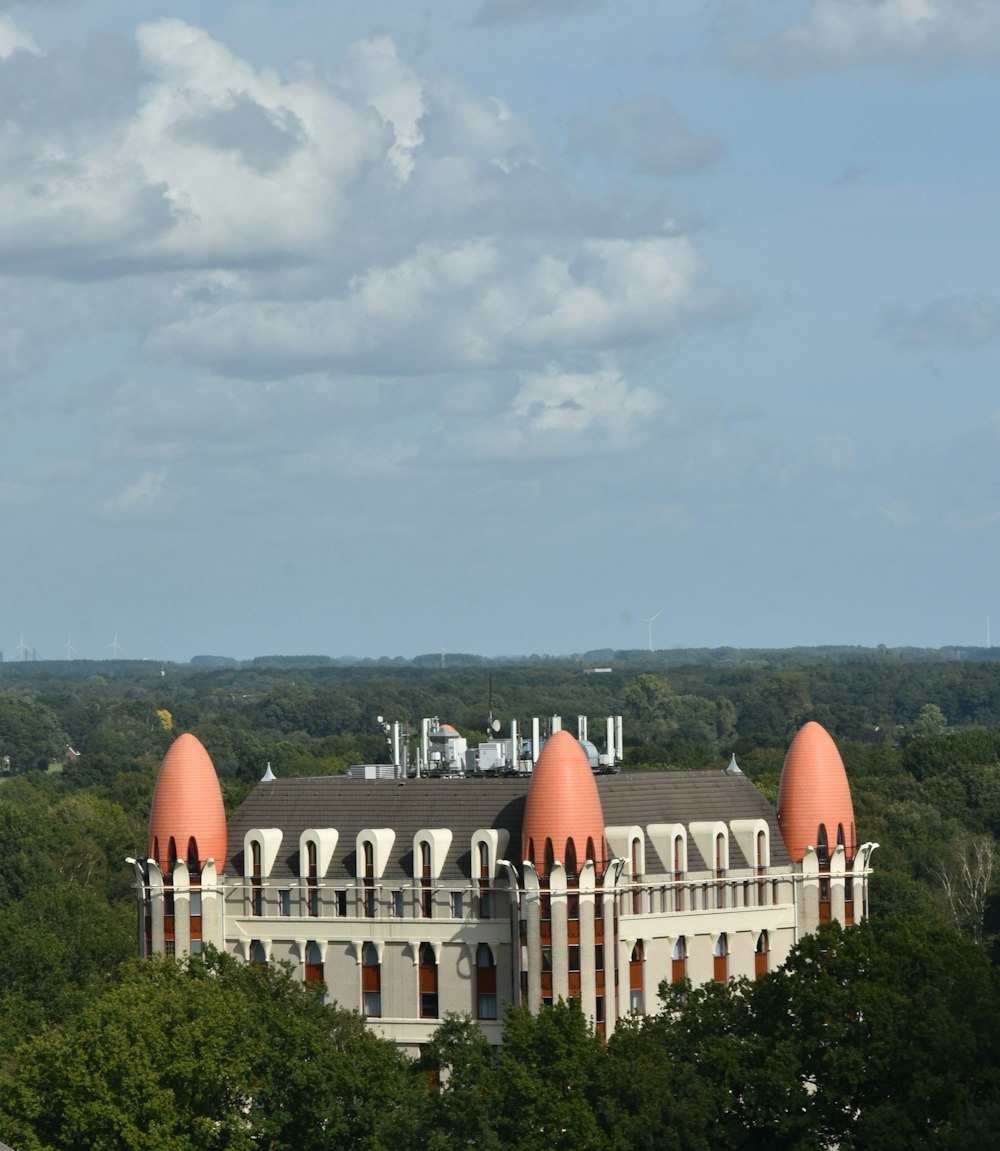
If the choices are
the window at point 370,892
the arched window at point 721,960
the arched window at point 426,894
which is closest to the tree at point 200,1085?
the arched window at point 426,894

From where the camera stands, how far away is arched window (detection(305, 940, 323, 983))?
13938 cm

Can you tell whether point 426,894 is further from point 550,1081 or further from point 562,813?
point 550,1081

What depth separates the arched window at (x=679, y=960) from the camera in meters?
139

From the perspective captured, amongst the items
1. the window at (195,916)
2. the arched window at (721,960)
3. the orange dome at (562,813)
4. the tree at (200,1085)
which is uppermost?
the orange dome at (562,813)

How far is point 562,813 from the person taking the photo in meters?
135

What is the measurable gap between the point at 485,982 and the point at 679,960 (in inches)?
392

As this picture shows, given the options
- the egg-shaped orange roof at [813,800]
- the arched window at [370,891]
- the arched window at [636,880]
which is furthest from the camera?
the egg-shaped orange roof at [813,800]

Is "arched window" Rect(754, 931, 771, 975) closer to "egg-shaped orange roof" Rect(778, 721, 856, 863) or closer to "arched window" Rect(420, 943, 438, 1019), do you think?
"egg-shaped orange roof" Rect(778, 721, 856, 863)

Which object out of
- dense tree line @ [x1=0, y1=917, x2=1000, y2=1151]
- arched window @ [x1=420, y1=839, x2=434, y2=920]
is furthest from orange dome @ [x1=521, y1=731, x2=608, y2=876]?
dense tree line @ [x1=0, y1=917, x2=1000, y2=1151]

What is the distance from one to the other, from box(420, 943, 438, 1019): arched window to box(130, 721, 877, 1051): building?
0.09 metres

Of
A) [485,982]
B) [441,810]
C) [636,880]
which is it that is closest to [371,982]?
[485,982]

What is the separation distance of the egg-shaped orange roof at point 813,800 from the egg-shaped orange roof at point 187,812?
94.0ft

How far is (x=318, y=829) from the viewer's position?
141250 mm

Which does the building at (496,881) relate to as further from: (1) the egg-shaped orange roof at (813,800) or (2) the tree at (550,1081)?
(2) the tree at (550,1081)
